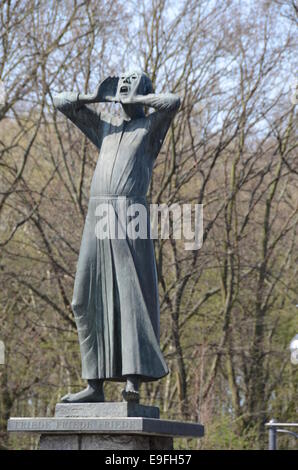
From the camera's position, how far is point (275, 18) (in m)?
21.3

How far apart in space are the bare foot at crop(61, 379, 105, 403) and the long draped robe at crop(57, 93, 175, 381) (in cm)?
8

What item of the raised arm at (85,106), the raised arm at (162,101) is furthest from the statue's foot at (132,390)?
the raised arm at (162,101)

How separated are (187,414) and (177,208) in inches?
150

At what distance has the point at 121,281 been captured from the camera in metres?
7.80

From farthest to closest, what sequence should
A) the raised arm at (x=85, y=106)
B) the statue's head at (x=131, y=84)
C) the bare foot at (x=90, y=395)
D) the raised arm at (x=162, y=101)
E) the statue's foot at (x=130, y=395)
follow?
the raised arm at (x=85, y=106)
the statue's head at (x=131, y=84)
the raised arm at (x=162, y=101)
the bare foot at (x=90, y=395)
the statue's foot at (x=130, y=395)

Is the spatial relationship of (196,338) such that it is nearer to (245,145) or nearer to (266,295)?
(266,295)

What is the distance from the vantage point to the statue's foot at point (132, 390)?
24.4ft

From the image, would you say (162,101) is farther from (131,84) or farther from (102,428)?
(102,428)

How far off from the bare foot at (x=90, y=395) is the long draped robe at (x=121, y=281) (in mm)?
77

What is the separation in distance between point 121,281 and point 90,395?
873mm

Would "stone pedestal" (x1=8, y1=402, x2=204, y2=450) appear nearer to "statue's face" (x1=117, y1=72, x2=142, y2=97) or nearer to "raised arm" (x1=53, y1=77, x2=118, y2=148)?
"raised arm" (x1=53, y1=77, x2=118, y2=148)

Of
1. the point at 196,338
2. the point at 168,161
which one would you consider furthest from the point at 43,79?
the point at 196,338

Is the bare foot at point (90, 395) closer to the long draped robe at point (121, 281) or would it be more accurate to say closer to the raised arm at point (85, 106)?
the long draped robe at point (121, 281)
